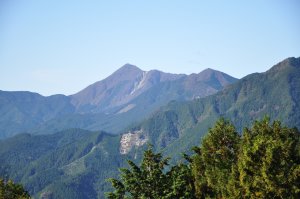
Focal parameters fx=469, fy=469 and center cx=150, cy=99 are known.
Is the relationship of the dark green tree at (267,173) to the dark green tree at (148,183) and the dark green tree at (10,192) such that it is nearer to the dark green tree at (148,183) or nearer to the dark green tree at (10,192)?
the dark green tree at (148,183)

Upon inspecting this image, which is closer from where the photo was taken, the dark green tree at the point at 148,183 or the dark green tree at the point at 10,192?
the dark green tree at the point at 148,183

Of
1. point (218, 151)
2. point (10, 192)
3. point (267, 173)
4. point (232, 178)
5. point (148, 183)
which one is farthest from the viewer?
point (218, 151)

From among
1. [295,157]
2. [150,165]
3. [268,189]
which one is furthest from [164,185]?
[295,157]

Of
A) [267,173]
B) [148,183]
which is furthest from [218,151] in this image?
[148,183]

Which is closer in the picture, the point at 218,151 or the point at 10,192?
the point at 10,192

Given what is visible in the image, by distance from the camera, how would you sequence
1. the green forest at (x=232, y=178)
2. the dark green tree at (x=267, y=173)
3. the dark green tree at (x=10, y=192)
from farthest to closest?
the dark green tree at (x=10, y=192) → the green forest at (x=232, y=178) → the dark green tree at (x=267, y=173)

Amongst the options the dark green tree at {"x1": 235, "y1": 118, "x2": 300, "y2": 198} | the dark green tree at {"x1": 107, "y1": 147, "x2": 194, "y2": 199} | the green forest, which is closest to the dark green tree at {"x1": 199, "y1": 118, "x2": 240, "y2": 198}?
the green forest

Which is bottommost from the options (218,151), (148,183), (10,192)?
(148,183)

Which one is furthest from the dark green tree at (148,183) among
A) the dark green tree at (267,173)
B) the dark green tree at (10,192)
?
the dark green tree at (10,192)

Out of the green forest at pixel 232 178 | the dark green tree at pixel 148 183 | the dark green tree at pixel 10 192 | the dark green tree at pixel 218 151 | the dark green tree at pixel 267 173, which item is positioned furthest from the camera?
the dark green tree at pixel 218 151

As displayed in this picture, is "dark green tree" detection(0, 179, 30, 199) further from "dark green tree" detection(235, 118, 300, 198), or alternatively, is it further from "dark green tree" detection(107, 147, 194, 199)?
"dark green tree" detection(235, 118, 300, 198)

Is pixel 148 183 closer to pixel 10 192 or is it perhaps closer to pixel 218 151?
pixel 218 151

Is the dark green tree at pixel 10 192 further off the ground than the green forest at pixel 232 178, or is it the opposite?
the dark green tree at pixel 10 192

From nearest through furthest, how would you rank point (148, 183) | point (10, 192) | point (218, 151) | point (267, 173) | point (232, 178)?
point (267, 173), point (148, 183), point (232, 178), point (10, 192), point (218, 151)
